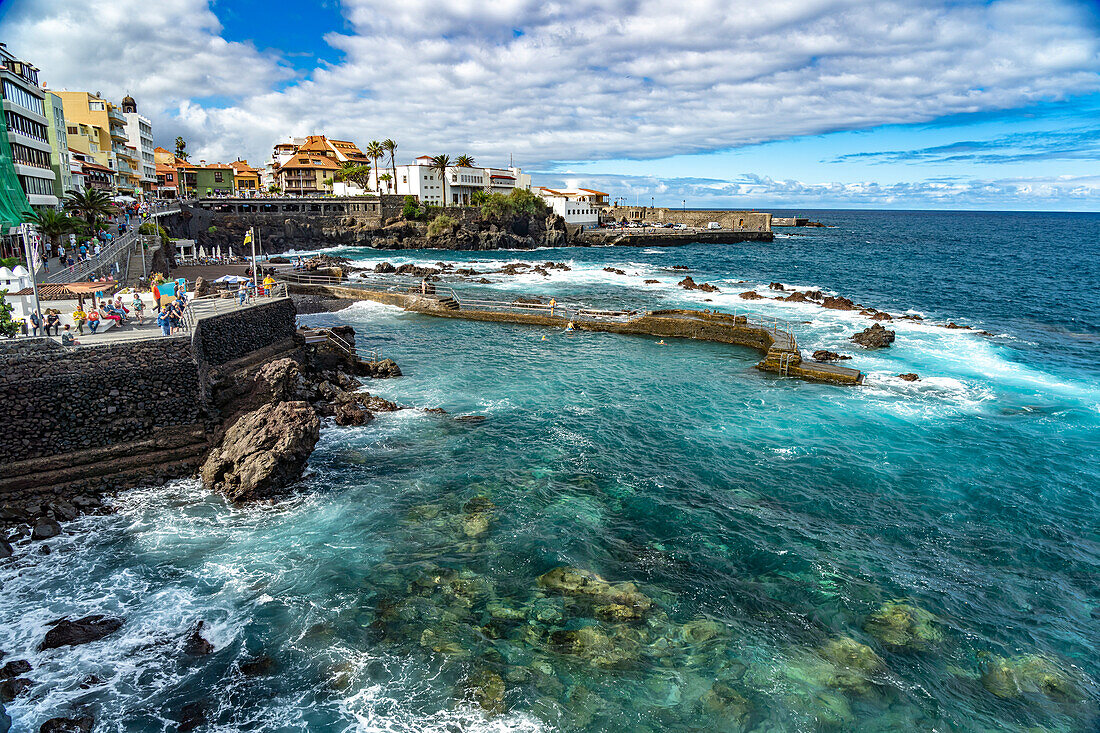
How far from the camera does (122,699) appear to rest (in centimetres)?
1161

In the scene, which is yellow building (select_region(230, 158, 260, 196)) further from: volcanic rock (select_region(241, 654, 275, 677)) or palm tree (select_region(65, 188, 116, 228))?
volcanic rock (select_region(241, 654, 275, 677))

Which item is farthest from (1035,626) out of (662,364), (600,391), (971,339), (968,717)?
(971,339)

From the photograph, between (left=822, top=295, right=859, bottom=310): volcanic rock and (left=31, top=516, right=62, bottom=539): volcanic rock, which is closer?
(left=31, top=516, right=62, bottom=539): volcanic rock

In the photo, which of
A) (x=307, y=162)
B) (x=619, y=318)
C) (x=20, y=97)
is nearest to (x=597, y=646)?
(x=619, y=318)

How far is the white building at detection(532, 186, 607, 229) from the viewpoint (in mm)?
126625

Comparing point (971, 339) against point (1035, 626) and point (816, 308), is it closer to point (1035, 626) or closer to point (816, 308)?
point (816, 308)

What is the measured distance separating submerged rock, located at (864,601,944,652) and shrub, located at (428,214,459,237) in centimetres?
9921

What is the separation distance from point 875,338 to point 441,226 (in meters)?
82.6

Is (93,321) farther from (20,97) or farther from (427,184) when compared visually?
(427,184)

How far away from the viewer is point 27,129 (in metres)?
42.6

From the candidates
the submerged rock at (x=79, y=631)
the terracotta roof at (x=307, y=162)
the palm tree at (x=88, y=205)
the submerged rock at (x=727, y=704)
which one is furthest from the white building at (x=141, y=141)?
the submerged rock at (x=727, y=704)

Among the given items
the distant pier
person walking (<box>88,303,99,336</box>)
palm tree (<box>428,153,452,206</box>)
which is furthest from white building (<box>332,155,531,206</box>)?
person walking (<box>88,303,99,336</box>)

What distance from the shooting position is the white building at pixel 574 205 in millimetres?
126625

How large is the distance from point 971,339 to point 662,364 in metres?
24.1
